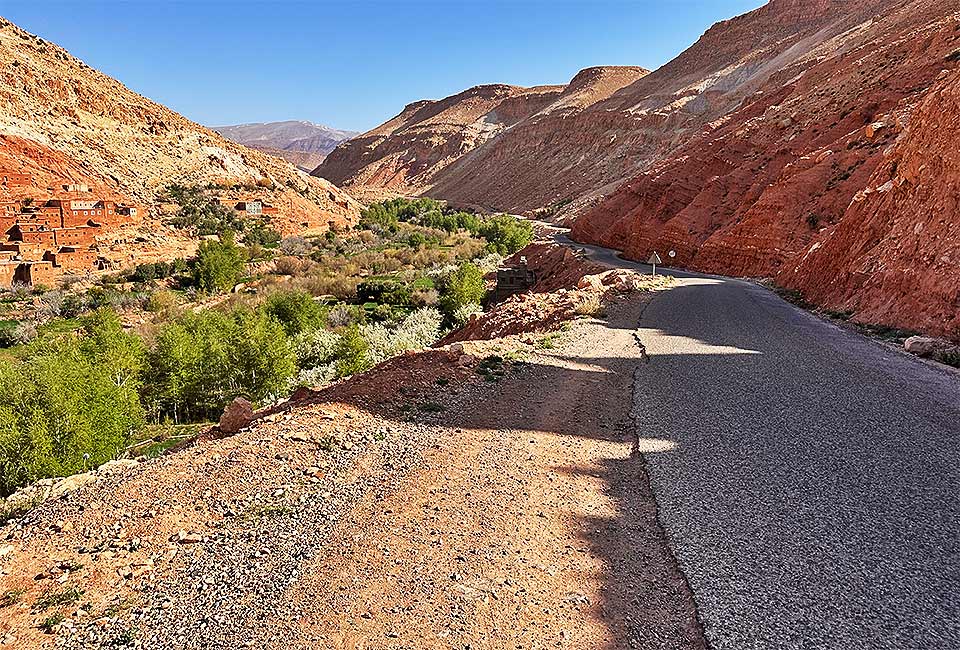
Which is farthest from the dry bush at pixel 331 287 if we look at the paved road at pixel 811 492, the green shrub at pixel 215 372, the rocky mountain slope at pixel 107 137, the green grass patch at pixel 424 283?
the paved road at pixel 811 492

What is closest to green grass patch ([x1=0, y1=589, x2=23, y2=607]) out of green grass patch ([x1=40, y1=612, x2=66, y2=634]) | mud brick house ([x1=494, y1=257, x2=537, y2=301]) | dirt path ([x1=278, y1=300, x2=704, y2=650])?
green grass patch ([x1=40, y1=612, x2=66, y2=634])

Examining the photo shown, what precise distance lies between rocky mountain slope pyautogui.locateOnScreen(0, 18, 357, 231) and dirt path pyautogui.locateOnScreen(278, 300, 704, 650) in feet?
170

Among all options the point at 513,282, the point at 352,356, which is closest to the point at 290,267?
the point at 513,282

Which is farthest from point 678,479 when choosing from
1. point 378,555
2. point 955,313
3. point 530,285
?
point 530,285

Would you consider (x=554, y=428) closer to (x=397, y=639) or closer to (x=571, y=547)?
(x=571, y=547)

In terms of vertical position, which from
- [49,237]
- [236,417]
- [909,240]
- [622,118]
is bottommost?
[236,417]

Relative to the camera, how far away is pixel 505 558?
4.35m

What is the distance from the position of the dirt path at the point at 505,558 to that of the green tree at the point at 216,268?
124 feet

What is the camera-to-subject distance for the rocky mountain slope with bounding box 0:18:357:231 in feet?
148

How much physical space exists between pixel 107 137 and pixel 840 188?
59729 millimetres

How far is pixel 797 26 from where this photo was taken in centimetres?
7969

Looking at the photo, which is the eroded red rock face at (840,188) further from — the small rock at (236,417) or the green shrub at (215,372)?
the green shrub at (215,372)

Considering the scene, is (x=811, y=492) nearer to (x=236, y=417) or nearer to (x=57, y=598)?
(x=57, y=598)

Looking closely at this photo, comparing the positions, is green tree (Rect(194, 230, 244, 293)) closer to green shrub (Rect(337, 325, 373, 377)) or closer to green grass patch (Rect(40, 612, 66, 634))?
green shrub (Rect(337, 325, 373, 377))
